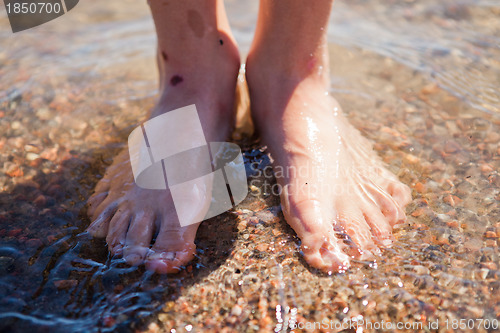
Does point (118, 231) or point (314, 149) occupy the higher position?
point (314, 149)

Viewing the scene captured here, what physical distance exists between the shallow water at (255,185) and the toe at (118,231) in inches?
2.4

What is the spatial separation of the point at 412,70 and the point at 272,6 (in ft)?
3.54

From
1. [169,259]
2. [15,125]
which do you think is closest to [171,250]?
[169,259]

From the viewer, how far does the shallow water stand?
4.43ft

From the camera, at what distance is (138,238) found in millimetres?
1567

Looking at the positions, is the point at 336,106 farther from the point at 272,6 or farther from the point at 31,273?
the point at 31,273

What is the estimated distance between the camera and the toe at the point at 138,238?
59.0 inches


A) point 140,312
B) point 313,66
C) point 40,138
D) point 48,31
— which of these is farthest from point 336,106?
point 48,31

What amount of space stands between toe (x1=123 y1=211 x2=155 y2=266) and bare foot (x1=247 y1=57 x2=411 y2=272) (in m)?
0.51

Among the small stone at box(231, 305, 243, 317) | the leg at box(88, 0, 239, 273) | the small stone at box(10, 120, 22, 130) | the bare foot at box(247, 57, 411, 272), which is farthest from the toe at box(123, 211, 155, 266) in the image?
the small stone at box(10, 120, 22, 130)

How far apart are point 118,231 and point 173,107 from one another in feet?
1.95

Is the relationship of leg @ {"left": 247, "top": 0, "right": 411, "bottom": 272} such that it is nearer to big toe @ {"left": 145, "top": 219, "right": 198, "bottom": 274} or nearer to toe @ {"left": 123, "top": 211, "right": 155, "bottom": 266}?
big toe @ {"left": 145, "top": 219, "right": 198, "bottom": 274}

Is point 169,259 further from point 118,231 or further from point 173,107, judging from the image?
point 173,107

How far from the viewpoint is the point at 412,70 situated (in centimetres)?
252
